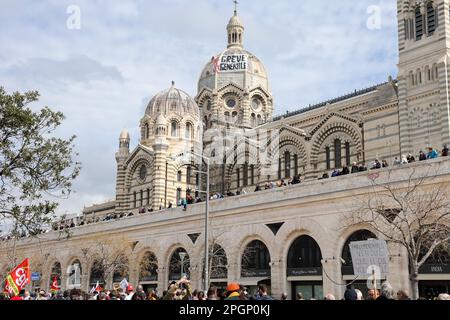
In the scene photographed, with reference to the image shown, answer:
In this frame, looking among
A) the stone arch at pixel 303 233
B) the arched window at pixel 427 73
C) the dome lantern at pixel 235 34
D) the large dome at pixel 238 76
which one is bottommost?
the stone arch at pixel 303 233

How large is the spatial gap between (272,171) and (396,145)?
49.6 feet

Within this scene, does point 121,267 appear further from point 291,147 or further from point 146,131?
point 146,131

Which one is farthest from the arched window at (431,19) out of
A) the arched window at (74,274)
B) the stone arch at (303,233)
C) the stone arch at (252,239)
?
the arched window at (74,274)

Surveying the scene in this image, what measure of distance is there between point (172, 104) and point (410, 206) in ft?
158

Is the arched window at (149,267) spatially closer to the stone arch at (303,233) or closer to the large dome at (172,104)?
the stone arch at (303,233)

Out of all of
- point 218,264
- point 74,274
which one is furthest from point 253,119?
point 218,264

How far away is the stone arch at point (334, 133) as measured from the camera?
5291 centimetres

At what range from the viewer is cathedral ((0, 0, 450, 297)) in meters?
39.5

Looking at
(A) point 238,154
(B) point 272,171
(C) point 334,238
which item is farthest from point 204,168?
(C) point 334,238

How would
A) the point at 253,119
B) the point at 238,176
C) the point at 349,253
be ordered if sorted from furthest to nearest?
the point at 253,119, the point at 238,176, the point at 349,253

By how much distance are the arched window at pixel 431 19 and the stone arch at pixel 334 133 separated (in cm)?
1013

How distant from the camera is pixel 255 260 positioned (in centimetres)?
4388

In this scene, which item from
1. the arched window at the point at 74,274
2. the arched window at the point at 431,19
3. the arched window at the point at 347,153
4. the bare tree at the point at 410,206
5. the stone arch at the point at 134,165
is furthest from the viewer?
the stone arch at the point at 134,165

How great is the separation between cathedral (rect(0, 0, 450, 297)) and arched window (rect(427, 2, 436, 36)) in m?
0.14
